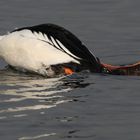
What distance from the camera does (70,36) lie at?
13.1m

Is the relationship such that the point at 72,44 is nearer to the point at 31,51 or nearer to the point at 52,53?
the point at 52,53

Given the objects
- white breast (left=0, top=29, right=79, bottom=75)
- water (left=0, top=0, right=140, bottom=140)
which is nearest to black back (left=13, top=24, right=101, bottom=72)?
white breast (left=0, top=29, right=79, bottom=75)

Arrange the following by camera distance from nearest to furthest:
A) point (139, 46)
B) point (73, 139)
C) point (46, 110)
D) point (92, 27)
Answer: point (73, 139) < point (46, 110) < point (139, 46) < point (92, 27)

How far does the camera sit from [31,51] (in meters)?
13.1

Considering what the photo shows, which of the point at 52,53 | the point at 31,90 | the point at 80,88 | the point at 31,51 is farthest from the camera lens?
the point at 31,51

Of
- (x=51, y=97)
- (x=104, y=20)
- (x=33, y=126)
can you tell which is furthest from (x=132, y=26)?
(x=33, y=126)

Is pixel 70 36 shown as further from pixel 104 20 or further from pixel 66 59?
pixel 104 20

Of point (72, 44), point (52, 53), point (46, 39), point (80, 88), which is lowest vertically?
point (80, 88)

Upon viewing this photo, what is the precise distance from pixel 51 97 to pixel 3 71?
230 centimetres

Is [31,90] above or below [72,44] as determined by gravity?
below

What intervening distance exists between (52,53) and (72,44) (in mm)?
377

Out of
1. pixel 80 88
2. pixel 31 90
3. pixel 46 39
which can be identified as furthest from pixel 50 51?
pixel 31 90

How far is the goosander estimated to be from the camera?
12945 millimetres

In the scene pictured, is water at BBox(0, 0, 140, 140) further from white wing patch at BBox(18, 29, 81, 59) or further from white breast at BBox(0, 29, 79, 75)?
white wing patch at BBox(18, 29, 81, 59)
